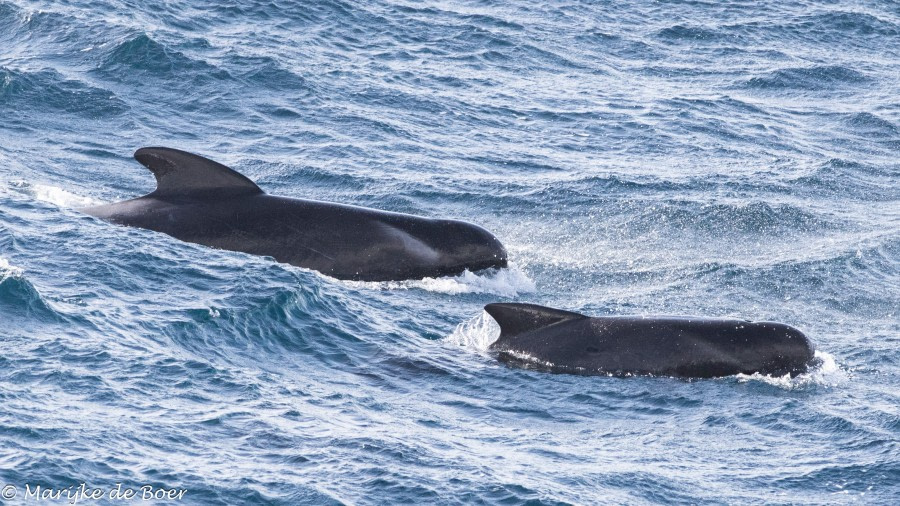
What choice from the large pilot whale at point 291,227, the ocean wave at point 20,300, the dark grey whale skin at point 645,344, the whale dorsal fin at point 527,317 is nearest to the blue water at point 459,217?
the ocean wave at point 20,300

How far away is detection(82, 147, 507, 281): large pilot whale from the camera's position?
22859 millimetres

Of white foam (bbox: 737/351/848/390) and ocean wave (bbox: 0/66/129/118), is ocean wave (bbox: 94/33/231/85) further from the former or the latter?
white foam (bbox: 737/351/848/390)

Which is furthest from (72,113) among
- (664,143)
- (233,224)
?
(664,143)

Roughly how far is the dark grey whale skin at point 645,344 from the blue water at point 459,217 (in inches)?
11.4

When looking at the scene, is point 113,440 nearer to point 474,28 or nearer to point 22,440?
point 22,440

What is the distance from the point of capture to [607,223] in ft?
94.3

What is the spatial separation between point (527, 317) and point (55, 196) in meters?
10.3

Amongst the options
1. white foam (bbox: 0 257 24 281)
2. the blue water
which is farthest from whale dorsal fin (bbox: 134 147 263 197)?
white foam (bbox: 0 257 24 281)

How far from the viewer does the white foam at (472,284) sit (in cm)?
2273

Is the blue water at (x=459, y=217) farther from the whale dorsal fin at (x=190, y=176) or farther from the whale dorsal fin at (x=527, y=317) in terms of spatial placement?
the whale dorsal fin at (x=190, y=176)

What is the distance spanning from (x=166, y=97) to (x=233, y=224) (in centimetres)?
1240

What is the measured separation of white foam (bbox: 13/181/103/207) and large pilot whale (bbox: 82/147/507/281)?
1.61 meters

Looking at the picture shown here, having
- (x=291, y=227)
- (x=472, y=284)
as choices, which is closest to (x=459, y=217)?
(x=472, y=284)

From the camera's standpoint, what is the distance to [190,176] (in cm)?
2328
